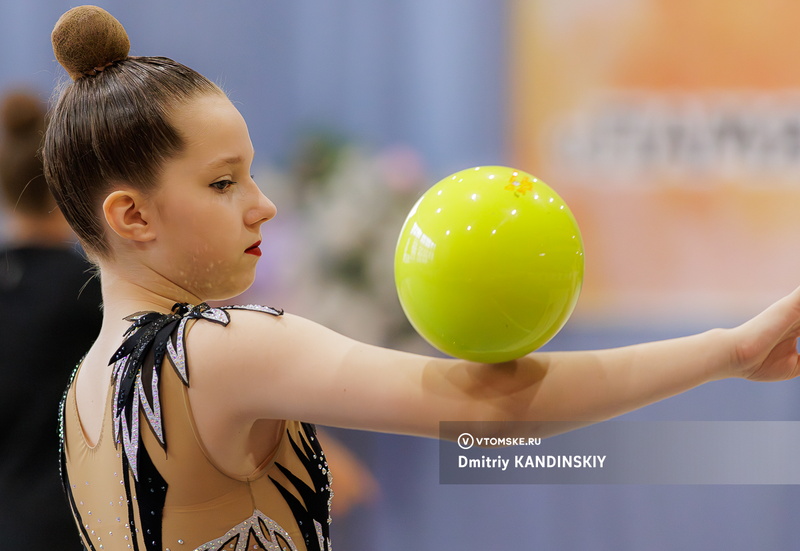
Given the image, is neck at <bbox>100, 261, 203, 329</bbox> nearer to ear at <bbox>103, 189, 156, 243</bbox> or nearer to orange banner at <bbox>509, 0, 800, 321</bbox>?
ear at <bbox>103, 189, 156, 243</bbox>

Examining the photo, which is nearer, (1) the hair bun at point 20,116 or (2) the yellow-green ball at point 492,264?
(2) the yellow-green ball at point 492,264

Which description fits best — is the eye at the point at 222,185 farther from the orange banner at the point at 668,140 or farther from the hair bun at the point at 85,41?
the orange banner at the point at 668,140

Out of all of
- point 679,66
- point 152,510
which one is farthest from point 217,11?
point 152,510

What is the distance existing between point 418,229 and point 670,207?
1.86 metres

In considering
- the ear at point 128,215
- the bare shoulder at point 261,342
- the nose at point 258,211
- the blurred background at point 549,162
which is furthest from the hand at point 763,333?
the blurred background at point 549,162

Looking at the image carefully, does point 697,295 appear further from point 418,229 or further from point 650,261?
point 418,229

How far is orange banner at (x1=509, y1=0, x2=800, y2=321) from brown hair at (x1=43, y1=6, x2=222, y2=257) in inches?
66.6

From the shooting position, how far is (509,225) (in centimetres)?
62

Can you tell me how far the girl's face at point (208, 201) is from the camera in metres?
0.79

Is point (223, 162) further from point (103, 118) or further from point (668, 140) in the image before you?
point (668, 140)

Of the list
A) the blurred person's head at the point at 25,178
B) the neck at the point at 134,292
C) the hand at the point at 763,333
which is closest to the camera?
the hand at the point at 763,333

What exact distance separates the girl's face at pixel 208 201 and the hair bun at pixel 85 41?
128 mm

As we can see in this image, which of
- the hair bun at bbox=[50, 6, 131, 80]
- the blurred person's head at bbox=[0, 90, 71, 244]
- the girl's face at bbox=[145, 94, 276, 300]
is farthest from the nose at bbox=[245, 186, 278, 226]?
the blurred person's head at bbox=[0, 90, 71, 244]

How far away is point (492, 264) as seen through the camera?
61 centimetres
